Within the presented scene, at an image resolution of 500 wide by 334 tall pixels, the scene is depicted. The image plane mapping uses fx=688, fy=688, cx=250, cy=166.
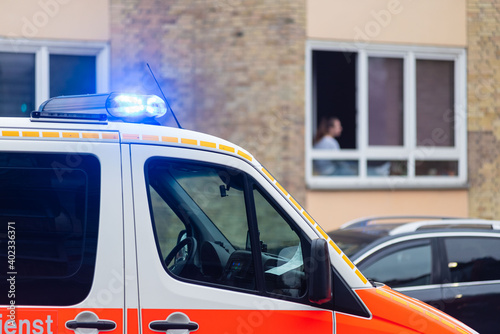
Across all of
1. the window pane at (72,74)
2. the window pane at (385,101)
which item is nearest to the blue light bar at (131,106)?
the window pane at (72,74)

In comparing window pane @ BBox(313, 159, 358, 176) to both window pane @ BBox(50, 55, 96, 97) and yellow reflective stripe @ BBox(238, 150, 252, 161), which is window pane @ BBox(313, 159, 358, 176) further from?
yellow reflective stripe @ BBox(238, 150, 252, 161)

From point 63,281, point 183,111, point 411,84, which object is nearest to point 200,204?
point 63,281

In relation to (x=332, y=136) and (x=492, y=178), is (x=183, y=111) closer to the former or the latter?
(x=332, y=136)

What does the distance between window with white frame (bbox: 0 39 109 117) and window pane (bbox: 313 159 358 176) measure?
150 inches

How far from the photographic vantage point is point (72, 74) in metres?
11.3

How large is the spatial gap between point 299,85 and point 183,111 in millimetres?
1998

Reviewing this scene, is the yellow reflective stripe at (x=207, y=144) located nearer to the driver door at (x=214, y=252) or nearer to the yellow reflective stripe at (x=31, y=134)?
the driver door at (x=214, y=252)

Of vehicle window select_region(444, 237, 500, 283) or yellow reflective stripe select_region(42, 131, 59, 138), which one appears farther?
vehicle window select_region(444, 237, 500, 283)

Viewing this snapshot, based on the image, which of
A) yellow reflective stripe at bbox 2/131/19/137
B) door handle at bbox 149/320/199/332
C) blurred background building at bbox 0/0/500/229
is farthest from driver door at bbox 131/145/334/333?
blurred background building at bbox 0/0/500/229

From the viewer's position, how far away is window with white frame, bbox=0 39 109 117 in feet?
36.0

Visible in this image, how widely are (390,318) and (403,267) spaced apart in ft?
9.49

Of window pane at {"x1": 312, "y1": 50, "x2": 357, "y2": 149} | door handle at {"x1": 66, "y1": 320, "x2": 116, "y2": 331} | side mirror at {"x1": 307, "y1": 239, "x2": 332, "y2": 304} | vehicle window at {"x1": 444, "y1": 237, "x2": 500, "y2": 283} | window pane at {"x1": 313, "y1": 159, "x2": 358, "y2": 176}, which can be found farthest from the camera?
window pane at {"x1": 312, "y1": 50, "x2": 357, "y2": 149}

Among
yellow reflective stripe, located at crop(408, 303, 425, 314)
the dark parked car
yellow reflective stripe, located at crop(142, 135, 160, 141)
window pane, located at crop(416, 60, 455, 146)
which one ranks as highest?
window pane, located at crop(416, 60, 455, 146)

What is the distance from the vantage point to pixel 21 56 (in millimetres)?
11055
